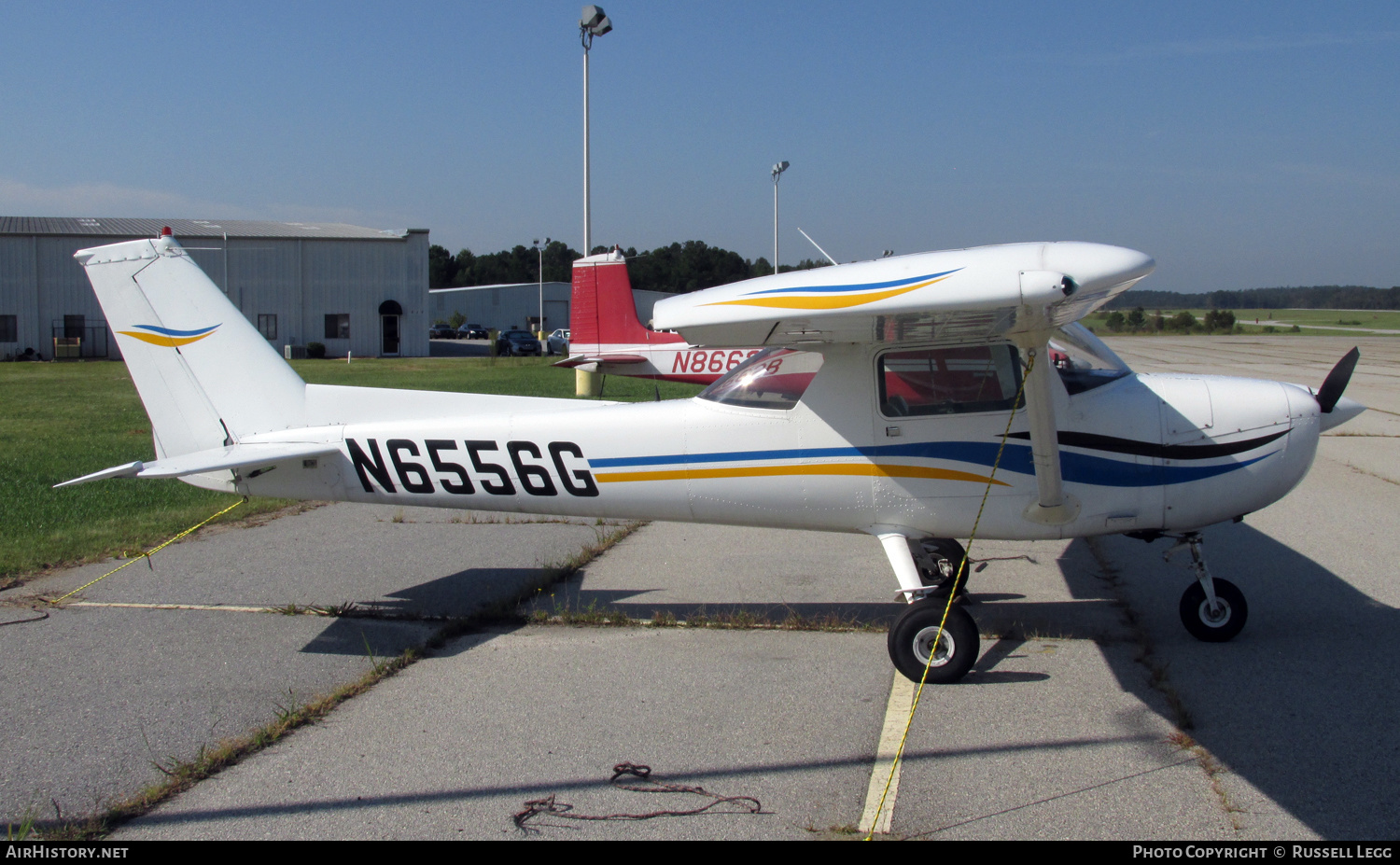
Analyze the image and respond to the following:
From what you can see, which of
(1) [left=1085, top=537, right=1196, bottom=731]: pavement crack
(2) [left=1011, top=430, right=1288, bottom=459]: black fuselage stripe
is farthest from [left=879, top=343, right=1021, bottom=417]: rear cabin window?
(1) [left=1085, top=537, right=1196, bottom=731]: pavement crack

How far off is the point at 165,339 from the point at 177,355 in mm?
120

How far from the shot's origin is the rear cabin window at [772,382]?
526 cm

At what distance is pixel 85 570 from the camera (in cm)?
680

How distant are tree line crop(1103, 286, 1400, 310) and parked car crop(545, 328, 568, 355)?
11860 centimetres

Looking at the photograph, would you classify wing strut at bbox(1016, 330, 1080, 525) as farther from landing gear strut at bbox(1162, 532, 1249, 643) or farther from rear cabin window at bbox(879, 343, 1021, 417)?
landing gear strut at bbox(1162, 532, 1249, 643)

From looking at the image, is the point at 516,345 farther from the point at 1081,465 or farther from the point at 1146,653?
the point at 1146,653

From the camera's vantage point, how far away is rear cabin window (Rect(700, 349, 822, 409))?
5.26 meters

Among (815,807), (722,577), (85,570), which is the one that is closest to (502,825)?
(815,807)

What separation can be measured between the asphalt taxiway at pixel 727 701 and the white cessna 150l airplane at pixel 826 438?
1.99ft

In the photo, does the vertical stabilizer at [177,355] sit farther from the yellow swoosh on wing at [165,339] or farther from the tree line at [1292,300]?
the tree line at [1292,300]

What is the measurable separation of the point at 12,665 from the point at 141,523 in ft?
11.9

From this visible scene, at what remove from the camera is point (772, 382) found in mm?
5305

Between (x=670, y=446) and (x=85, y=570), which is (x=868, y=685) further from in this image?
(x=85, y=570)

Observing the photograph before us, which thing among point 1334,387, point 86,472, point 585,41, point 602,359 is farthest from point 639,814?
point 585,41
